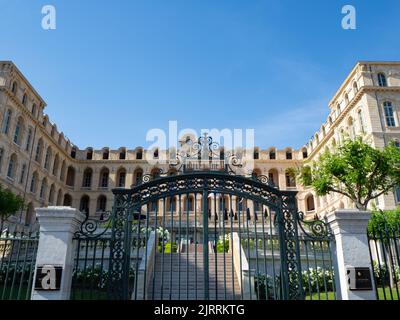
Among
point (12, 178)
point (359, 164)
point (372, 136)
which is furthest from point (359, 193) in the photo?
point (12, 178)

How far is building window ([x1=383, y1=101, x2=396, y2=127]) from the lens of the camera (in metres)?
29.3

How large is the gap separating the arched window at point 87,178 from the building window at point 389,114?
3484cm

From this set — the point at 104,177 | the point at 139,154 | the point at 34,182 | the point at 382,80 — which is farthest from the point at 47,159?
the point at 382,80

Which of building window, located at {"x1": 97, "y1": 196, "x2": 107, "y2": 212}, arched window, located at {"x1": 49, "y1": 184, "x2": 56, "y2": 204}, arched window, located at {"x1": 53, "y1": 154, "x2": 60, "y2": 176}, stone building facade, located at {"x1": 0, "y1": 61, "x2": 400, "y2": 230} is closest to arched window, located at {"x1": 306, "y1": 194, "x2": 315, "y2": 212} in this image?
stone building facade, located at {"x1": 0, "y1": 61, "x2": 400, "y2": 230}

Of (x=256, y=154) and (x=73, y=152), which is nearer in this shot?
(x=73, y=152)

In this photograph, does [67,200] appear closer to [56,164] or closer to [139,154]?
[56,164]

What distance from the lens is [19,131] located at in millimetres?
32344

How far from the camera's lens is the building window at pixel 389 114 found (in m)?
29.3

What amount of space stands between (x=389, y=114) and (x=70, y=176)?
37.5 m

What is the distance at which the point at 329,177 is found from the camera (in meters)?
21.8

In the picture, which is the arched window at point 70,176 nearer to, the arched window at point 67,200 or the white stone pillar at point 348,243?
the arched window at point 67,200

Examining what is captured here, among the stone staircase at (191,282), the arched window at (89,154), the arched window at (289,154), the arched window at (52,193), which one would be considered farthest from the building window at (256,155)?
the stone staircase at (191,282)

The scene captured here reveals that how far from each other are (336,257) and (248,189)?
1.98 meters

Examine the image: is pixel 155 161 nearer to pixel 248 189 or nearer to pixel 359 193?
pixel 359 193
